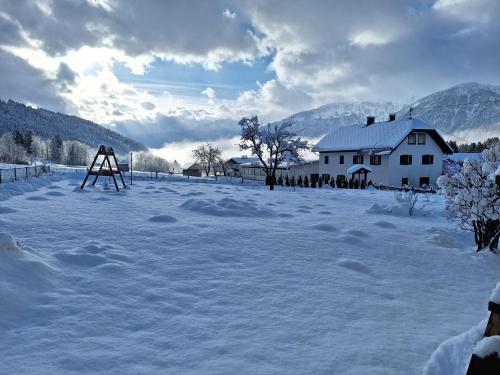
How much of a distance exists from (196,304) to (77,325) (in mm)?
1377

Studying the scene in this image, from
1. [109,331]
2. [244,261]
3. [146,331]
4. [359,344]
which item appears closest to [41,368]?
[109,331]

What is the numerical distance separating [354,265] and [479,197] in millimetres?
3979

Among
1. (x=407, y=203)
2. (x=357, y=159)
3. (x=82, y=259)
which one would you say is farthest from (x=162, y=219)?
(x=357, y=159)

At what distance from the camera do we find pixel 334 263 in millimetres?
6516

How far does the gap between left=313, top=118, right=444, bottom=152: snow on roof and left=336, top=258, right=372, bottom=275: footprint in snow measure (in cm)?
3061

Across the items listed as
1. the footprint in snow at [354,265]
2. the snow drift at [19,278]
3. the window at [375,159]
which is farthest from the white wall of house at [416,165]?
the snow drift at [19,278]

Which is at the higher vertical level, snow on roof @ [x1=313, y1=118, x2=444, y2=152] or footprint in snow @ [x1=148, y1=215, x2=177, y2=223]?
snow on roof @ [x1=313, y1=118, x2=444, y2=152]

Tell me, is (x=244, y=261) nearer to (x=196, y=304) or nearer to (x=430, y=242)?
(x=196, y=304)

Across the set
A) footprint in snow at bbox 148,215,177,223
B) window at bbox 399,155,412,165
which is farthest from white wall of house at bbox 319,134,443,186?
footprint in snow at bbox 148,215,177,223

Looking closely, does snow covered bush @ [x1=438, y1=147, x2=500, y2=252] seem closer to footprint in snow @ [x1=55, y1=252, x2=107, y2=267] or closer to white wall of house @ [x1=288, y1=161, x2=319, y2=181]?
footprint in snow @ [x1=55, y1=252, x2=107, y2=267]

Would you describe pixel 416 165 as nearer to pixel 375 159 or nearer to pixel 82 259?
pixel 375 159

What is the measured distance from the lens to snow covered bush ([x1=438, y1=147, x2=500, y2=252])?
7.91m

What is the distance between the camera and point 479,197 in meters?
8.07

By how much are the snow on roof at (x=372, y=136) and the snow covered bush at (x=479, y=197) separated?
88.9ft
